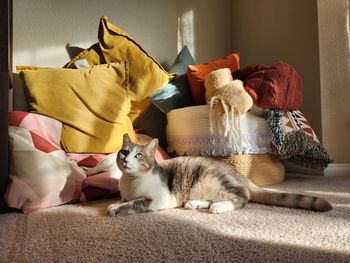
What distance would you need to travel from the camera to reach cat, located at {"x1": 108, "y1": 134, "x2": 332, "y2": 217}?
3.52ft

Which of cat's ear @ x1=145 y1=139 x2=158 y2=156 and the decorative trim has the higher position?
cat's ear @ x1=145 y1=139 x2=158 y2=156

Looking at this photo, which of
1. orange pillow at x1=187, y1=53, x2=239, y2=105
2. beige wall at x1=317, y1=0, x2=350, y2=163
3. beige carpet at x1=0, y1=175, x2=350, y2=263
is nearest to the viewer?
beige carpet at x1=0, y1=175, x2=350, y2=263

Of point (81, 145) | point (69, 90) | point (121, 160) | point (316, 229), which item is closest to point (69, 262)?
point (121, 160)

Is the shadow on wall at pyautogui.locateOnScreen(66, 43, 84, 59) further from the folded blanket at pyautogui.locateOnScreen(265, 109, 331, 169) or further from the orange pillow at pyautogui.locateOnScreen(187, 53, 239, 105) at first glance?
the folded blanket at pyautogui.locateOnScreen(265, 109, 331, 169)

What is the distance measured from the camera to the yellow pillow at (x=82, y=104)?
145 cm

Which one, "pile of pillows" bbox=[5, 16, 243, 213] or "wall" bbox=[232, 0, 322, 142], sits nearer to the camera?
"pile of pillows" bbox=[5, 16, 243, 213]

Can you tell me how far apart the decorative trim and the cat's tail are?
961mm

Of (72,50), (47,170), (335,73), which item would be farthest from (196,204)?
(335,73)

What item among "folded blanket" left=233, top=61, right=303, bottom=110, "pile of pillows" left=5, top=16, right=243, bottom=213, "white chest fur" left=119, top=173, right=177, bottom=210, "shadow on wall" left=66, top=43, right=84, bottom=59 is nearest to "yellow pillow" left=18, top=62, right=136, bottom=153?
"pile of pillows" left=5, top=16, right=243, bottom=213

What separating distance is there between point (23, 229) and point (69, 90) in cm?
76

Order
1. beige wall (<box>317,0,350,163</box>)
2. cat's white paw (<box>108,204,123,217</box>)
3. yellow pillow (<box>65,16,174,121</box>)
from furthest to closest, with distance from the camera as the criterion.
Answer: beige wall (<box>317,0,350,163</box>), yellow pillow (<box>65,16,174,121</box>), cat's white paw (<box>108,204,123,217</box>)

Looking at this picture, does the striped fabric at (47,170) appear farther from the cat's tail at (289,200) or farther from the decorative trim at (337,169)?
the decorative trim at (337,169)

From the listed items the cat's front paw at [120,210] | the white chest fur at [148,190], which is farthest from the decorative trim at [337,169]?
the cat's front paw at [120,210]

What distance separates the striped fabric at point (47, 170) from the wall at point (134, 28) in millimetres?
568
